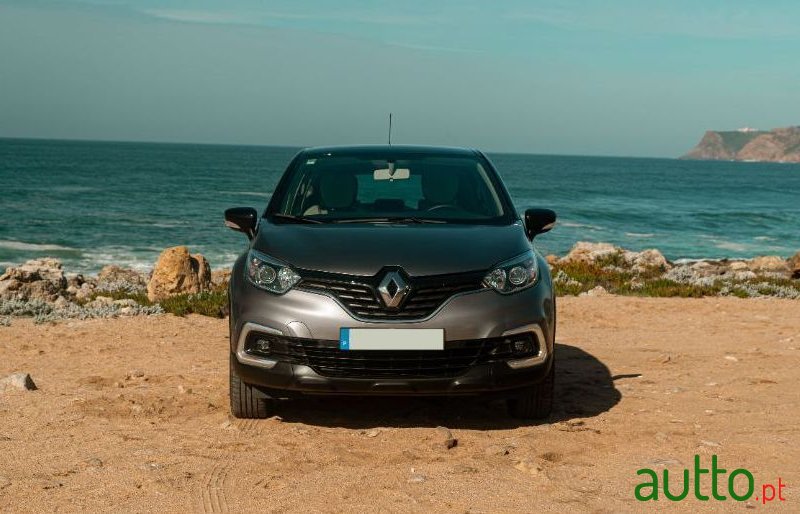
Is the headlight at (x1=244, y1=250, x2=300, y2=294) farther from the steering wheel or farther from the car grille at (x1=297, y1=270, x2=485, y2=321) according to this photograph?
the steering wheel

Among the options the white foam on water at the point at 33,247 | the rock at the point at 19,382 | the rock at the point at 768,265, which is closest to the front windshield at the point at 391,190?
the rock at the point at 19,382

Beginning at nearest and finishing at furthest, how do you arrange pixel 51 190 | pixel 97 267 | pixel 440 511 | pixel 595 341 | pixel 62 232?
pixel 440 511
pixel 595 341
pixel 97 267
pixel 62 232
pixel 51 190

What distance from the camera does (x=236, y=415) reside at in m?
6.09

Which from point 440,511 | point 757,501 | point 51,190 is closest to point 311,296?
point 440,511

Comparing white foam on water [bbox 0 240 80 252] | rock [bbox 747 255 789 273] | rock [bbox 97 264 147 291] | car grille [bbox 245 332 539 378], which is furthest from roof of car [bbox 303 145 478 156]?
white foam on water [bbox 0 240 80 252]

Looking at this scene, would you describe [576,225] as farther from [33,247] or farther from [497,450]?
[497,450]

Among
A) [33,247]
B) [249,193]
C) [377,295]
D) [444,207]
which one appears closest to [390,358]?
[377,295]

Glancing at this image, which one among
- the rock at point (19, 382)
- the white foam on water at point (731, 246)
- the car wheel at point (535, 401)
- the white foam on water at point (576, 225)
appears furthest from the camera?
the white foam on water at point (576, 225)

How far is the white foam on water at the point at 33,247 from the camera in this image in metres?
29.7

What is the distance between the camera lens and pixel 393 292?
533 cm

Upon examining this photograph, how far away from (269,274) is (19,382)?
2.46 meters

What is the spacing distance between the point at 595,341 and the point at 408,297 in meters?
4.62

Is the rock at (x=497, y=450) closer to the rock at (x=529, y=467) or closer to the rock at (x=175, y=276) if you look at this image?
the rock at (x=529, y=467)

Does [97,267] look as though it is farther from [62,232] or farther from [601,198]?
[601,198]
